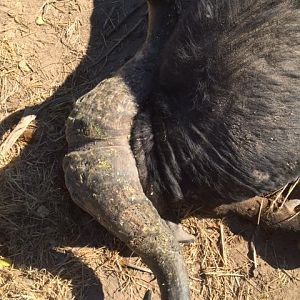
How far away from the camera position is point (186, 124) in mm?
2963

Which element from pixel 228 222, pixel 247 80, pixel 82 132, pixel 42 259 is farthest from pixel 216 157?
pixel 42 259

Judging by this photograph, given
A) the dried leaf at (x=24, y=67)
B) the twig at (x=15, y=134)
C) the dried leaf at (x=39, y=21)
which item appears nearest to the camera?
the twig at (x=15, y=134)

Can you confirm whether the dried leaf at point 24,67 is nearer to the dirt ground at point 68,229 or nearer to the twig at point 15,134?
the dirt ground at point 68,229

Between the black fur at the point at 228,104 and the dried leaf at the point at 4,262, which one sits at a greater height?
the black fur at the point at 228,104

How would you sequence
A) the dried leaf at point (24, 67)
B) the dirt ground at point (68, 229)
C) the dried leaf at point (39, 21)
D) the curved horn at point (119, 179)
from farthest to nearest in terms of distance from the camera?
1. the dried leaf at point (39, 21)
2. the dried leaf at point (24, 67)
3. the dirt ground at point (68, 229)
4. the curved horn at point (119, 179)

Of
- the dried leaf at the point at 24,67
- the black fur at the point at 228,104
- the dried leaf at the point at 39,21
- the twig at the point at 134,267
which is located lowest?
the twig at the point at 134,267

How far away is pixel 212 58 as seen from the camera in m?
2.88

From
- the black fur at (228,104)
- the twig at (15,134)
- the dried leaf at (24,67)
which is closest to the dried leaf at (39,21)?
the dried leaf at (24,67)

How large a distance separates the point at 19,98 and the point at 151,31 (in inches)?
49.0

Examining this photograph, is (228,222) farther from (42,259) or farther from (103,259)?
(42,259)

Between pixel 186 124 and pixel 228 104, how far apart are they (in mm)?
223

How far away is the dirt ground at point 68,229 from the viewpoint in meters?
3.76

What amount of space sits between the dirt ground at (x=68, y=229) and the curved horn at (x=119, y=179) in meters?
0.66

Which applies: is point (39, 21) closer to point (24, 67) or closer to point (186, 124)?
point (24, 67)
